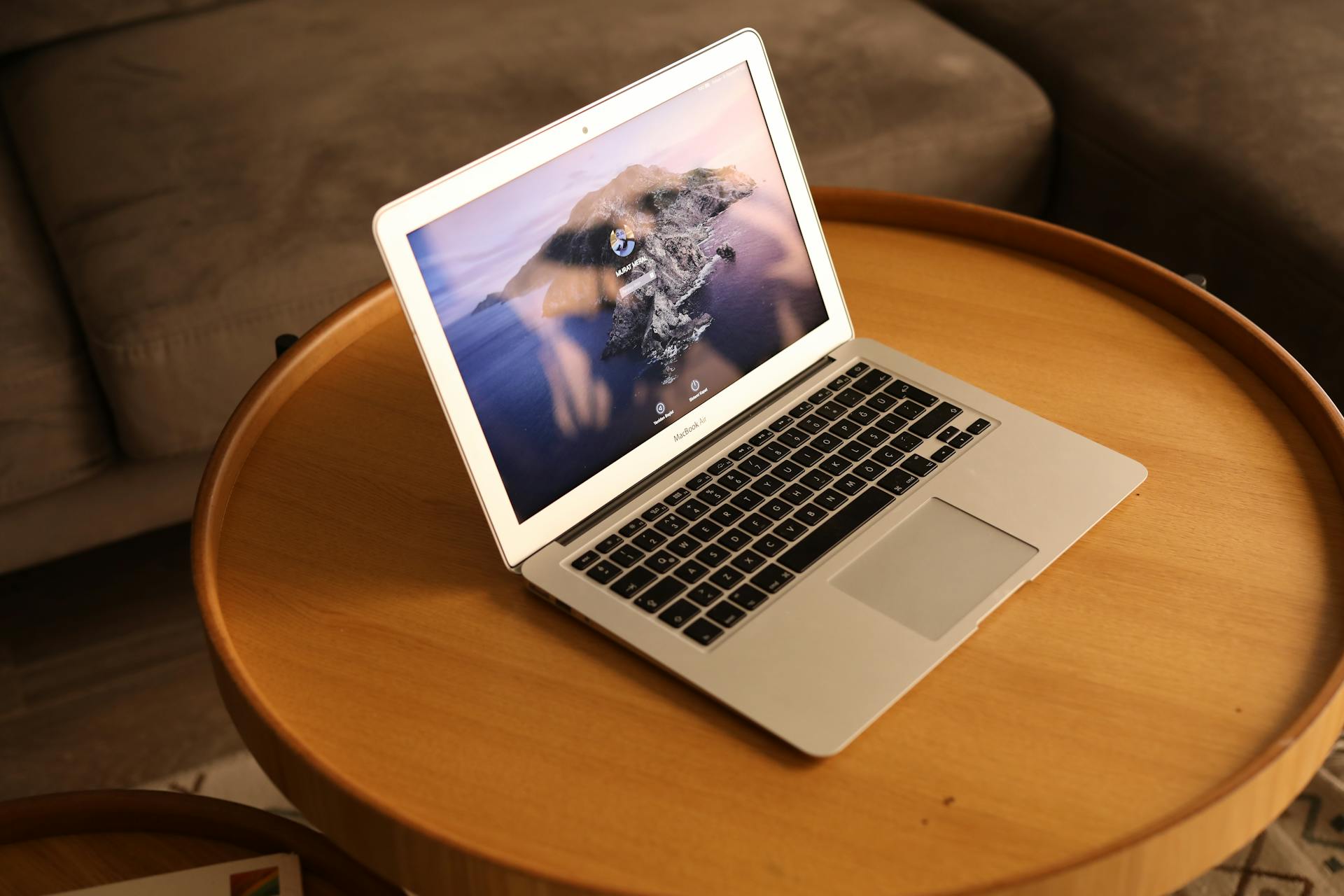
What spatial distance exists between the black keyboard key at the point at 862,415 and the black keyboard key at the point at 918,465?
5cm

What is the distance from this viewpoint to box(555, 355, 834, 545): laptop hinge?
2.48 feet

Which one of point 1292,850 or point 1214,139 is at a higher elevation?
point 1214,139

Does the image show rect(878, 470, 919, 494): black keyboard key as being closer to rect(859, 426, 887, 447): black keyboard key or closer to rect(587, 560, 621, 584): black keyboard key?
rect(859, 426, 887, 447): black keyboard key

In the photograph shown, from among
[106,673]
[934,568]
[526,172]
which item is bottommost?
[106,673]

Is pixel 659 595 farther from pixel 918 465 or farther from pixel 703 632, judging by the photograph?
pixel 918 465

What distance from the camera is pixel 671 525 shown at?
A: 0.75 meters

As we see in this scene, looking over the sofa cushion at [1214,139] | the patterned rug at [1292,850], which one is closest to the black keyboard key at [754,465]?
the patterned rug at [1292,850]

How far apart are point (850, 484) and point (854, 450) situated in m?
0.04

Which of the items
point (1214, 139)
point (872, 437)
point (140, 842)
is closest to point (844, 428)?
point (872, 437)

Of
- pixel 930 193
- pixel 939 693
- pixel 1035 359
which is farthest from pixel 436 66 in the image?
pixel 939 693

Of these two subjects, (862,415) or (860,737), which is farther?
(862,415)

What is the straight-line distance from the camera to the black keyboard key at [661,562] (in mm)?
717

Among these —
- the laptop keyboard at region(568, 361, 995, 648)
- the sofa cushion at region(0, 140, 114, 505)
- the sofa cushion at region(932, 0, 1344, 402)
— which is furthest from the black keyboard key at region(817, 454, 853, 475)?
the sofa cushion at region(0, 140, 114, 505)

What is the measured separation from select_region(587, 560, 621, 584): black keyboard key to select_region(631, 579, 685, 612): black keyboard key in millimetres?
25
